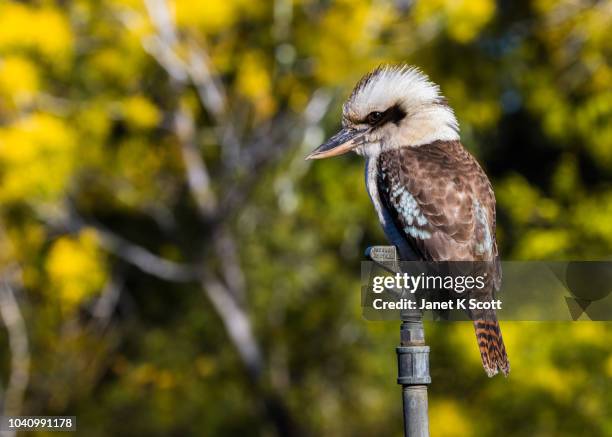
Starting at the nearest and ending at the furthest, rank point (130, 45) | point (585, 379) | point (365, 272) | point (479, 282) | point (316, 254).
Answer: point (365, 272) → point (479, 282) → point (585, 379) → point (130, 45) → point (316, 254)

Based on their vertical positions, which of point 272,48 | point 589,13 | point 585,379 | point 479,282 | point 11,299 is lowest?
point 479,282

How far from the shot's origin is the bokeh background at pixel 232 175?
11.7 m

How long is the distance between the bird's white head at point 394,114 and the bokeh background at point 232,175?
6456 mm

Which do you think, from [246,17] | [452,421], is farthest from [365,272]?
[246,17]

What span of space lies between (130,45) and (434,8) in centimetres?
358

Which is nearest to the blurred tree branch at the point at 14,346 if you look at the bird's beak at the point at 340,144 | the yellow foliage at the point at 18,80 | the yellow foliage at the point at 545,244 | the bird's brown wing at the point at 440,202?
the yellow foliage at the point at 18,80

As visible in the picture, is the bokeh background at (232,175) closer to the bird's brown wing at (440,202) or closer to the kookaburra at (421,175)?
the kookaburra at (421,175)

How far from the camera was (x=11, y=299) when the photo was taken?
1358 cm

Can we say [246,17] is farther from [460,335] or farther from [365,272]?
[365,272]

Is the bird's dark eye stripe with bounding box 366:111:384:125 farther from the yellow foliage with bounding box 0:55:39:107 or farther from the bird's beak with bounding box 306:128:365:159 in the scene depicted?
the yellow foliage with bounding box 0:55:39:107

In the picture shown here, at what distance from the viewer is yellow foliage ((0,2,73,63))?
11.5 meters

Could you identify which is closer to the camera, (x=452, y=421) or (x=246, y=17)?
(x=452, y=421)

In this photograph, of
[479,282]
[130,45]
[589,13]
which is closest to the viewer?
[479,282]

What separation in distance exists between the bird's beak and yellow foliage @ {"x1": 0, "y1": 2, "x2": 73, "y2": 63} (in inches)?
321
